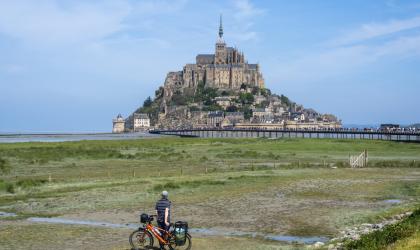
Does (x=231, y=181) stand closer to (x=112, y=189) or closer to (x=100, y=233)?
(x=112, y=189)

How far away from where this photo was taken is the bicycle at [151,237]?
1662cm

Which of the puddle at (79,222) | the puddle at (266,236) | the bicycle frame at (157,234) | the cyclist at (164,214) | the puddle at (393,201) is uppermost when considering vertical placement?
the cyclist at (164,214)

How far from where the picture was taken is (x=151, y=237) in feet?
55.5

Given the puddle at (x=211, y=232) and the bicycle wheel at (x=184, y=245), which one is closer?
the bicycle wheel at (x=184, y=245)

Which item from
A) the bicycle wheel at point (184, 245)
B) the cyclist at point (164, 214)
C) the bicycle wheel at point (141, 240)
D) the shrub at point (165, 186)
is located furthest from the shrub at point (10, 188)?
the cyclist at point (164, 214)

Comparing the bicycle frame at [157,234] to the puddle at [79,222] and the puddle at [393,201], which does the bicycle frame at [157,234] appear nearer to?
the puddle at [79,222]

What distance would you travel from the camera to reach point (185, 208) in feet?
85.9

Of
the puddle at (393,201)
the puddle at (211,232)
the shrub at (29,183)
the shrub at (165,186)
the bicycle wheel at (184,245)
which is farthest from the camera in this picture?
the shrub at (29,183)

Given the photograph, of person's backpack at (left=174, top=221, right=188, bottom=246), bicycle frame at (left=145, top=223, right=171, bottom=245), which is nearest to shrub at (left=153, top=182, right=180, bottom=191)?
bicycle frame at (left=145, top=223, right=171, bottom=245)

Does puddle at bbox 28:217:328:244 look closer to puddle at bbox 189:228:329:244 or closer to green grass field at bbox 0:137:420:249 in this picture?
puddle at bbox 189:228:329:244

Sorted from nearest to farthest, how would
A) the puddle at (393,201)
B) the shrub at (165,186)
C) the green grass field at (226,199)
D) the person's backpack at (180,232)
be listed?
1. the person's backpack at (180,232)
2. the green grass field at (226,199)
3. the puddle at (393,201)
4. the shrub at (165,186)

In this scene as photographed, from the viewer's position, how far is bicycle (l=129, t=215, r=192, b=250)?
54.5 feet

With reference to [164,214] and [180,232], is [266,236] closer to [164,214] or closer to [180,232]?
[180,232]

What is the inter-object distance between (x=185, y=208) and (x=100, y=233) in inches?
258
